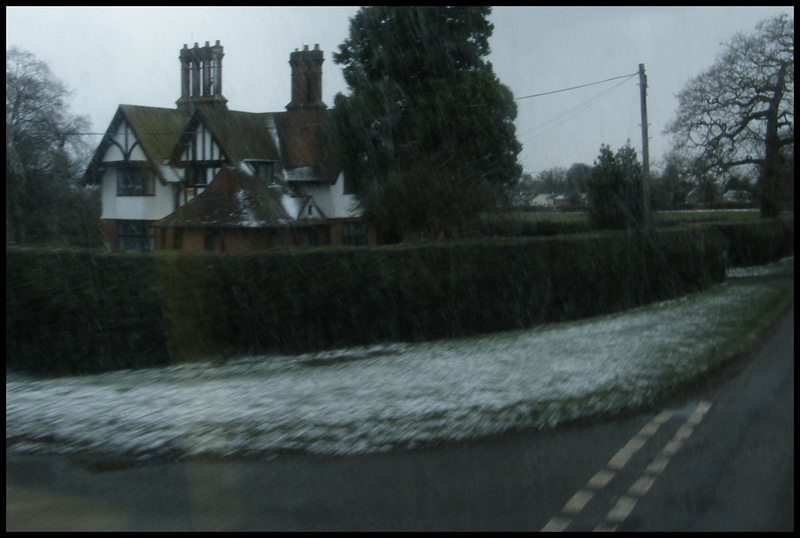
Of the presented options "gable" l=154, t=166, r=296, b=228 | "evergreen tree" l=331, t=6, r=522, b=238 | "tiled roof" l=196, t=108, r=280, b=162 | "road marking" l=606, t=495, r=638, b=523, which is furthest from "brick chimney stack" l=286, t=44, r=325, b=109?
"road marking" l=606, t=495, r=638, b=523

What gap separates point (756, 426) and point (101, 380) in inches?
349

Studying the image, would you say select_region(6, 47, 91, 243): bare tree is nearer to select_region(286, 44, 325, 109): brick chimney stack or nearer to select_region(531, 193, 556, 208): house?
select_region(286, 44, 325, 109): brick chimney stack

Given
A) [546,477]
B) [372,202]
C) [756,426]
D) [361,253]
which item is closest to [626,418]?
[756,426]

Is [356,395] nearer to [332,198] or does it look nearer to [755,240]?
[332,198]

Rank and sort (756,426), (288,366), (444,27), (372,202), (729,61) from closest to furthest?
(756,426) < (288,366) < (372,202) < (444,27) < (729,61)

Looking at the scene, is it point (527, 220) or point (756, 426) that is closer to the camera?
point (756, 426)

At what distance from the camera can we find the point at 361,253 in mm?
13898

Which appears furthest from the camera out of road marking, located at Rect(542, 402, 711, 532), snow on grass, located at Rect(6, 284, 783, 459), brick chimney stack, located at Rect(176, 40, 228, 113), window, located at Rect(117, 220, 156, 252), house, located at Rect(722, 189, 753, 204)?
house, located at Rect(722, 189, 753, 204)

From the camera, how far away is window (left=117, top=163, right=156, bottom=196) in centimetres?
3622

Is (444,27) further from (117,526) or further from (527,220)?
(117,526)

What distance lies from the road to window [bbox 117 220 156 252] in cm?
3137

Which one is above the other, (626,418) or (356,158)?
(356,158)

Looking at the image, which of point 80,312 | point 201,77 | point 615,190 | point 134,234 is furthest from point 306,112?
point 80,312

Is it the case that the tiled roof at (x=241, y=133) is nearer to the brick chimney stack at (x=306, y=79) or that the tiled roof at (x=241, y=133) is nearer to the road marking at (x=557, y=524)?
the brick chimney stack at (x=306, y=79)
